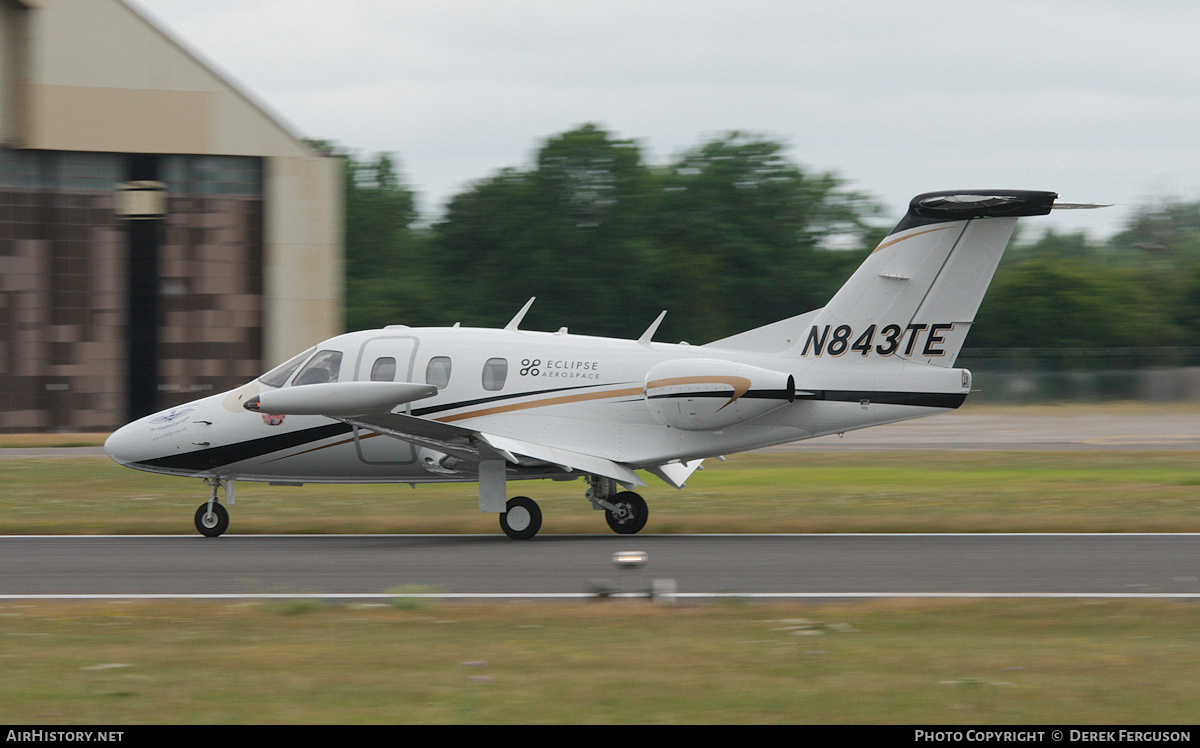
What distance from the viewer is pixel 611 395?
17.2 m

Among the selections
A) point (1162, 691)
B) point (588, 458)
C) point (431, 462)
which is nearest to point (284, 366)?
point (431, 462)

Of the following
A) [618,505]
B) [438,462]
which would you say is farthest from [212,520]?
[618,505]

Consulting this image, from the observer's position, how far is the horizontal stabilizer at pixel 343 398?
15.2 m

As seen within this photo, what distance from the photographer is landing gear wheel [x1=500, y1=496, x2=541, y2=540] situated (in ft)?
54.6

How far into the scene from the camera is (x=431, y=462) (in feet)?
56.7

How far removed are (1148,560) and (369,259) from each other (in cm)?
6174

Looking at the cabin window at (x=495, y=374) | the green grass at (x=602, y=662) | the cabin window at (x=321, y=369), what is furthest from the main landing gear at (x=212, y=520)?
the green grass at (x=602, y=662)

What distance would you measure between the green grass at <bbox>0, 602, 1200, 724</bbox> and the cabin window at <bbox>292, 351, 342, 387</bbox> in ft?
21.4

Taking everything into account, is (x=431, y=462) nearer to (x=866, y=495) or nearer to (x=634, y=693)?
(x=866, y=495)

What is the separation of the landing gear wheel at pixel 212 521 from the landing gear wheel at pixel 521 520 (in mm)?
3799

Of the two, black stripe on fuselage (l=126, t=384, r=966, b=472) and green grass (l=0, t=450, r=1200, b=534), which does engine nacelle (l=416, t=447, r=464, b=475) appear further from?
green grass (l=0, t=450, r=1200, b=534)

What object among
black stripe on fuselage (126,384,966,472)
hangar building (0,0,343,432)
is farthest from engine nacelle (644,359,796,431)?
hangar building (0,0,343,432)

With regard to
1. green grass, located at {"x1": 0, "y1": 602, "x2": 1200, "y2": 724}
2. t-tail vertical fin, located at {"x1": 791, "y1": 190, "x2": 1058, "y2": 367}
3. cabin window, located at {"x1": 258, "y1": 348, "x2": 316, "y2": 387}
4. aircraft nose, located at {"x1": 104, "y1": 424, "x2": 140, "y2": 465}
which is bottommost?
aircraft nose, located at {"x1": 104, "y1": 424, "x2": 140, "y2": 465}

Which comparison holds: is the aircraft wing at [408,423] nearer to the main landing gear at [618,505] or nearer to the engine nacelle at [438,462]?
the engine nacelle at [438,462]
